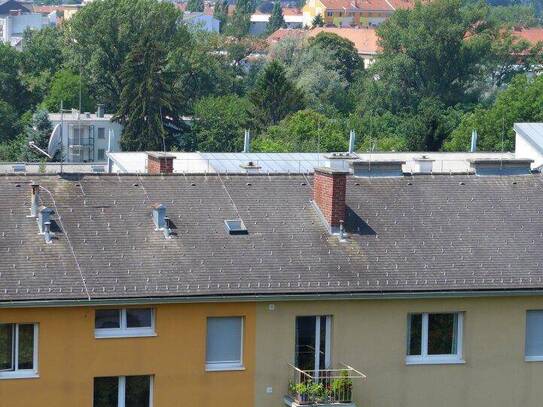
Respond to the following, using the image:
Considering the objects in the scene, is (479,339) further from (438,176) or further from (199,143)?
(199,143)

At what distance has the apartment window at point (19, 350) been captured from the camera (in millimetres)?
24047

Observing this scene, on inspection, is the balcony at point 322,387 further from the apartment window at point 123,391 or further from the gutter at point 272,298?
the apartment window at point 123,391

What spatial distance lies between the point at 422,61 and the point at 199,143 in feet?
89.2

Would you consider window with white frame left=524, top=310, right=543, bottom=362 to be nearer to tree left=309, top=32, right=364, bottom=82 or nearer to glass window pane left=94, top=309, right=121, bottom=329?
glass window pane left=94, top=309, right=121, bottom=329

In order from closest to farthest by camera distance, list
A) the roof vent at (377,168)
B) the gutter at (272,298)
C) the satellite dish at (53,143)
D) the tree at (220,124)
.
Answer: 1. the gutter at (272,298)
2. the roof vent at (377,168)
3. the satellite dish at (53,143)
4. the tree at (220,124)

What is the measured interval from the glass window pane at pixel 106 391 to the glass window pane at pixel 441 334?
5260 mm

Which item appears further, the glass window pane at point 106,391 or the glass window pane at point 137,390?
the glass window pane at point 137,390

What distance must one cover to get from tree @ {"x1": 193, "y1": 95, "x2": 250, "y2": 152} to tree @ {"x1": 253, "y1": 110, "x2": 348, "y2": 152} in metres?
4.95

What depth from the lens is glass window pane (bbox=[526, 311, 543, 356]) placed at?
87.4 feet

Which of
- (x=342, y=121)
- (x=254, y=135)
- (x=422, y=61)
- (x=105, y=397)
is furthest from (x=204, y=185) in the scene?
(x=422, y=61)

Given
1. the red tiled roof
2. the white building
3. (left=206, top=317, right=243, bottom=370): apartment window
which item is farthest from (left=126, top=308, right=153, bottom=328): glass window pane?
the red tiled roof

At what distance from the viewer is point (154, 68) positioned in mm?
103875

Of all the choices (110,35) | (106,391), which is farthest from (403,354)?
(110,35)

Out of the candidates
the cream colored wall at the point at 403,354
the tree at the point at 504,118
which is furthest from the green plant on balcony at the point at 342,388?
the tree at the point at 504,118
